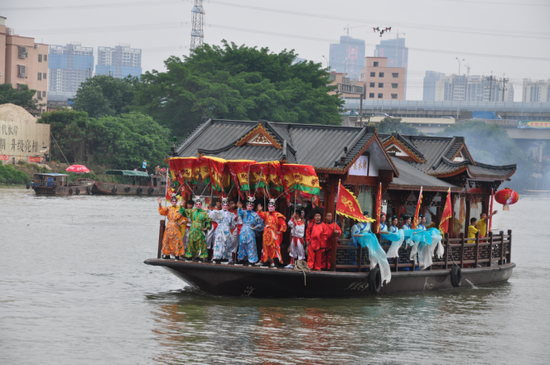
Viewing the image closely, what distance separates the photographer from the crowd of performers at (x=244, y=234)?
13.8 m

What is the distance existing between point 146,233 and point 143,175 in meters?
25.7

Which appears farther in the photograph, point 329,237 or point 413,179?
point 413,179

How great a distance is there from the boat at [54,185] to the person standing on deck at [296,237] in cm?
3464

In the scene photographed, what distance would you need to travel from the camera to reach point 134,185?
5322 centimetres

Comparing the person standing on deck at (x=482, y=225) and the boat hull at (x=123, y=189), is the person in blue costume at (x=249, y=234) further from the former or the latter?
the boat hull at (x=123, y=189)

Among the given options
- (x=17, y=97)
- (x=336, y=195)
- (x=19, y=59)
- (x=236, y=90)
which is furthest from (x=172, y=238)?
(x=19, y=59)

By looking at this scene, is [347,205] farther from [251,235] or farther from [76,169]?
[76,169]

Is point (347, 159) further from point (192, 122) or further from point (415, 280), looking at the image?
point (192, 122)

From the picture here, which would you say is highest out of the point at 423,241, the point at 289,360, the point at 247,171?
the point at 247,171

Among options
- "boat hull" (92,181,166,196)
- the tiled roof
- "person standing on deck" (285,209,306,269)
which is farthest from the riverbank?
"person standing on deck" (285,209,306,269)

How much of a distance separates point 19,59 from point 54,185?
3047 centimetres

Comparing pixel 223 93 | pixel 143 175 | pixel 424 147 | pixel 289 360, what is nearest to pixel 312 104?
pixel 223 93

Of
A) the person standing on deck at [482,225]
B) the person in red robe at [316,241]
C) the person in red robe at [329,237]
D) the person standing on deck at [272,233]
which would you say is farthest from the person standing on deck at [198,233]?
the person standing on deck at [482,225]

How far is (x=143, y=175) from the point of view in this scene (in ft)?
176
